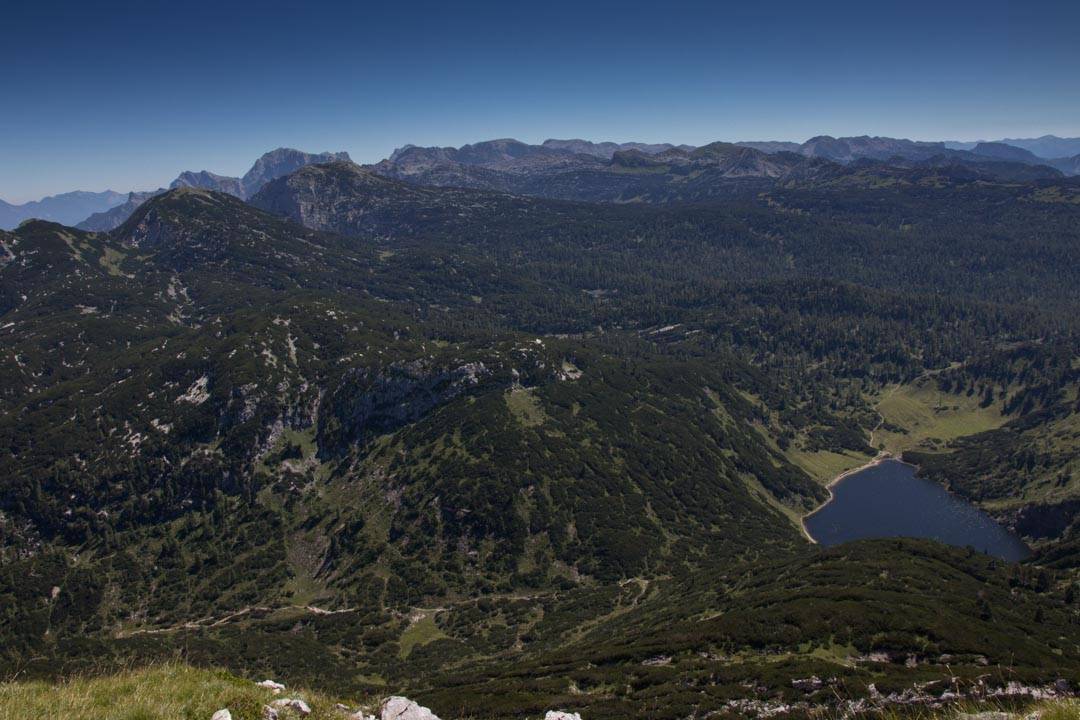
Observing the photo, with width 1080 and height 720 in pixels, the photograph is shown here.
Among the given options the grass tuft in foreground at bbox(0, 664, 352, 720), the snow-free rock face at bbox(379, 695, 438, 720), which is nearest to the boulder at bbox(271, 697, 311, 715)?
the grass tuft in foreground at bbox(0, 664, 352, 720)

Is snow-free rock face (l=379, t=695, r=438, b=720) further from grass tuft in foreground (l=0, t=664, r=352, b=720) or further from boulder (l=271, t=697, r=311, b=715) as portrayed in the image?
boulder (l=271, t=697, r=311, b=715)

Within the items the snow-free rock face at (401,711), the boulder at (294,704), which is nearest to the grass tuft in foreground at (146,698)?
the boulder at (294,704)

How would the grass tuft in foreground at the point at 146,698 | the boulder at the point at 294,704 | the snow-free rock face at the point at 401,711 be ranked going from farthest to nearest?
1. the snow-free rock face at the point at 401,711
2. the boulder at the point at 294,704
3. the grass tuft in foreground at the point at 146,698

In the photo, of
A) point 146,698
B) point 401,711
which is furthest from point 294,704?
point 401,711

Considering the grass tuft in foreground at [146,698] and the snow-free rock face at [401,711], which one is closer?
the grass tuft in foreground at [146,698]

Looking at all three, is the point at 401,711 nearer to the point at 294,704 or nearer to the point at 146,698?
the point at 294,704

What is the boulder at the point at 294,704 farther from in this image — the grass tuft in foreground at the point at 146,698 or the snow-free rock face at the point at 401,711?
the snow-free rock face at the point at 401,711

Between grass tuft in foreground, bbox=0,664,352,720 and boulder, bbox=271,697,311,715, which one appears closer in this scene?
grass tuft in foreground, bbox=0,664,352,720

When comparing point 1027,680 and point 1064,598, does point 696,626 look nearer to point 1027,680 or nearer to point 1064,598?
point 1027,680

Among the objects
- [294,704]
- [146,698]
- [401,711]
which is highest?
[146,698]
